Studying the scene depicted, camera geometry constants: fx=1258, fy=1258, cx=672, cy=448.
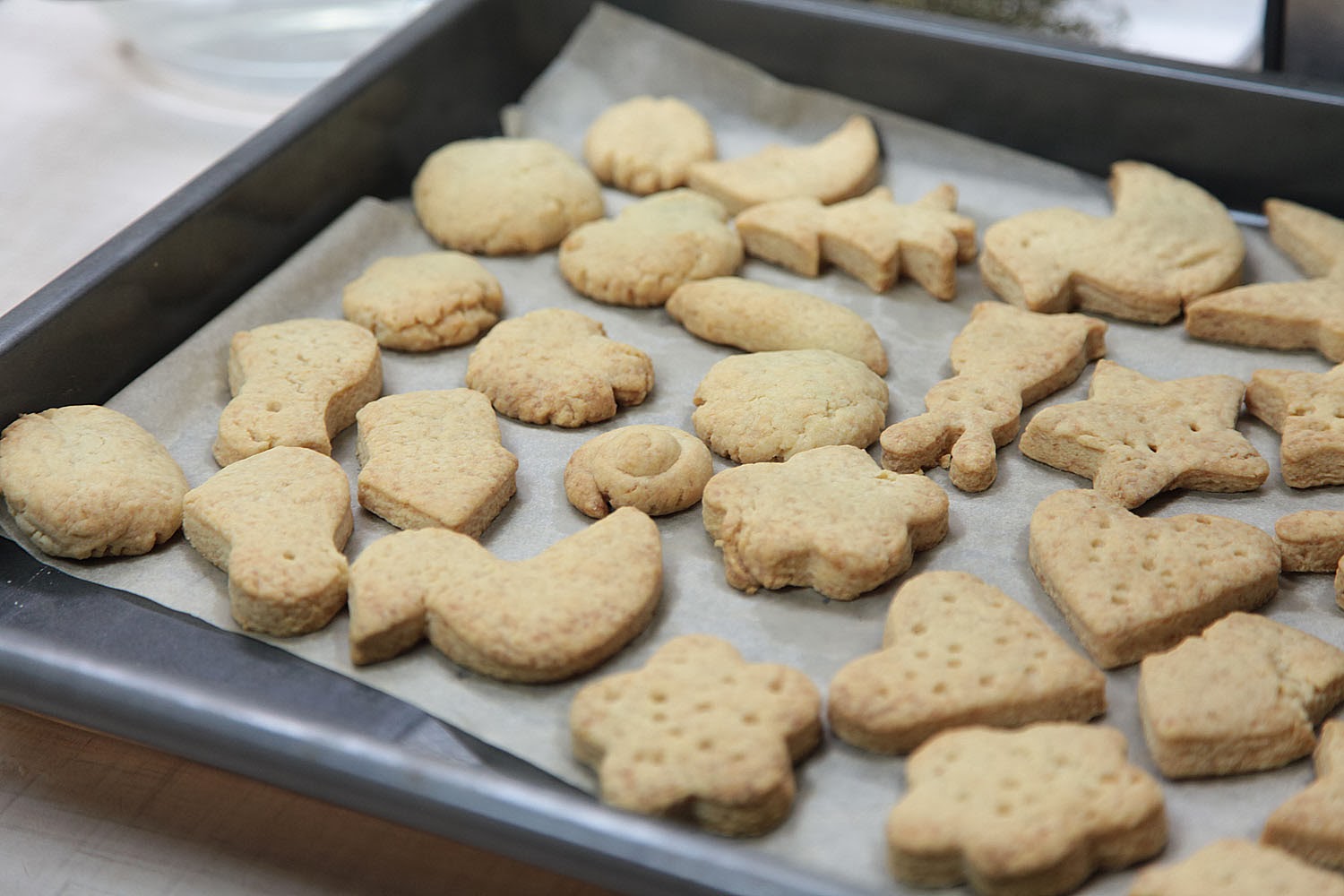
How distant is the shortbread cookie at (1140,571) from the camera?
126 centimetres

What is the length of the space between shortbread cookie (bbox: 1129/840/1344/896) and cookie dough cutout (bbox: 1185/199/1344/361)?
871 millimetres

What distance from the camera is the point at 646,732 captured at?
3.70ft

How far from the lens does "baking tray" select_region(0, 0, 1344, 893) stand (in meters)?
1.05

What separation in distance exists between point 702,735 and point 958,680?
25 centimetres

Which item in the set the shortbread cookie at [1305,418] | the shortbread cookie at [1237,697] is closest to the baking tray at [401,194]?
the shortbread cookie at [1237,697]

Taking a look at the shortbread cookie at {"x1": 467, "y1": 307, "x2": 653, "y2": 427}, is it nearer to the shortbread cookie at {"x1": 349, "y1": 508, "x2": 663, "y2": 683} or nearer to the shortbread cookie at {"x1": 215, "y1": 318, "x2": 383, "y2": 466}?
the shortbread cookie at {"x1": 215, "y1": 318, "x2": 383, "y2": 466}

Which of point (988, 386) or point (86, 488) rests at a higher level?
point (988, 386)

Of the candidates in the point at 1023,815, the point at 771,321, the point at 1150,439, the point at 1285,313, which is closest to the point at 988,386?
the point at 1150,439

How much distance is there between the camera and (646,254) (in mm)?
1810

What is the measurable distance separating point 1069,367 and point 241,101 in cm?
165

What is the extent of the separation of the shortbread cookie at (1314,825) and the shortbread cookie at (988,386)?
1.67ft

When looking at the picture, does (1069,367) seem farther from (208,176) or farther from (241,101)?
(241,101)

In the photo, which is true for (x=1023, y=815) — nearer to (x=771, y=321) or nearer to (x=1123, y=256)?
(x=771, y=321)

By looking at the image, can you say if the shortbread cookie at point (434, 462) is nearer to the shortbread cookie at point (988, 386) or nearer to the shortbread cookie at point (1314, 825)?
the shortbread cookie at point (988, 386)
